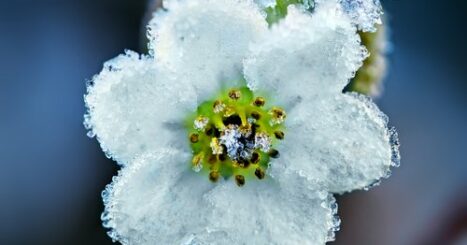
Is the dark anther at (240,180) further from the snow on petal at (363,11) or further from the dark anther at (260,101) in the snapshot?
the snow on petal at (363,11)

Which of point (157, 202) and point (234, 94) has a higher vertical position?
point (234, 94)

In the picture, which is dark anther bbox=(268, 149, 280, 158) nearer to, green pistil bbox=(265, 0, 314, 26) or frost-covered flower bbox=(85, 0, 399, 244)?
frost-covered flower bbox=(85, 0, 399, 244)

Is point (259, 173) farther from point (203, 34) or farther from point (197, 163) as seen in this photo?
point (203, 34)
